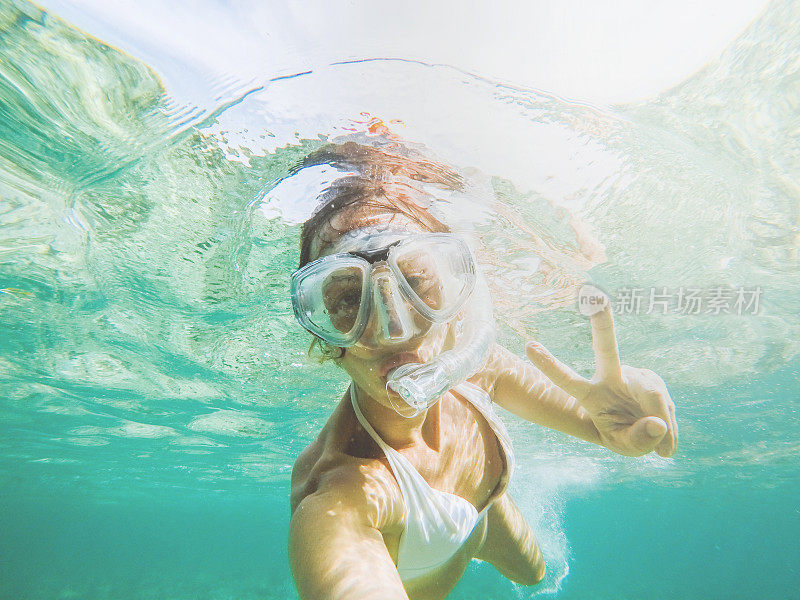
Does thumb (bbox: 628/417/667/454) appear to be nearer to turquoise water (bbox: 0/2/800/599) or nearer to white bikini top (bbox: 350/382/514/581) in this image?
white bikini top (bbox: 350/382/514/581)

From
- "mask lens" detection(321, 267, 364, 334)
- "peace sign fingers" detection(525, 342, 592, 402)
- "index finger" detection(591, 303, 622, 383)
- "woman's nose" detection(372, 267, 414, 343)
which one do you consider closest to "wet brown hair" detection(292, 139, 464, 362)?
"mask lens" detection(321, 267, 364, 334)

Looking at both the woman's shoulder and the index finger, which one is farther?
the index finger

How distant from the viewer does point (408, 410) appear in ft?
10.2

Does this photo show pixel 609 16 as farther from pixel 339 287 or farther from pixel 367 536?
pixel 367 536

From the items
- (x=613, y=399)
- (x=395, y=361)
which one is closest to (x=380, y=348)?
(x=395, y=361)

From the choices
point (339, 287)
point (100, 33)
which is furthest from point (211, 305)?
point (339, 287)

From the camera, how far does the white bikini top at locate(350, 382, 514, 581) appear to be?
3320 mm

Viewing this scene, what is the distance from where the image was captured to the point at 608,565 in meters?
154

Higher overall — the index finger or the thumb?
the index finger

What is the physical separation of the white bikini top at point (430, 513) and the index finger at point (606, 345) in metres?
1.13

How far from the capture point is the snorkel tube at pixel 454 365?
2902mm

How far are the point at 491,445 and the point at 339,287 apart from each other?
2.27 metres

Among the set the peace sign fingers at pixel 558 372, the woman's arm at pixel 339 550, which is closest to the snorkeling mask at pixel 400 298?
the peace sign fingers at pixel 558 372

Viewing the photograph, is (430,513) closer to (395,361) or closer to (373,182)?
(395,361)
